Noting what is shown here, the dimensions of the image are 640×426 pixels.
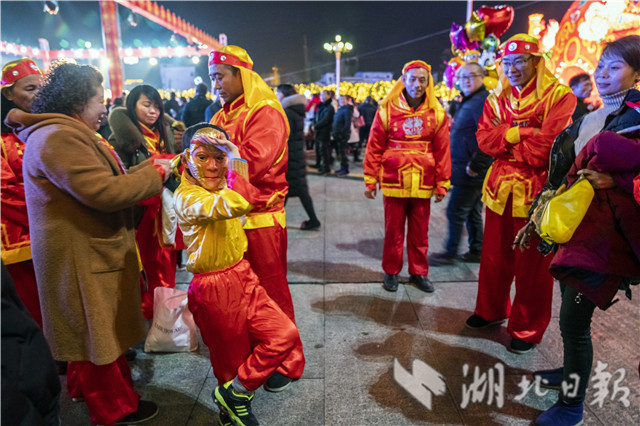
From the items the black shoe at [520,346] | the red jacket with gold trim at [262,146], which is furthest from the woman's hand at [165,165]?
the black shoe at [520,346]

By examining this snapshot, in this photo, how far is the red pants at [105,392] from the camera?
225 cm

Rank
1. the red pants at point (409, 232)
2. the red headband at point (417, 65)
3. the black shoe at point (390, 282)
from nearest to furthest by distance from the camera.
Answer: the red headband at point (417, 65) → the red pants at point (409, 232) → the black shoe at point (390, 282)

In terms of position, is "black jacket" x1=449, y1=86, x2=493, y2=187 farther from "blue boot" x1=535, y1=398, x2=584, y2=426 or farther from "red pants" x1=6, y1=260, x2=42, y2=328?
"red pants" x1=6, y1=260, x2=42, y2=328

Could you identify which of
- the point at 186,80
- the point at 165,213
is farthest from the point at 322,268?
the point at 186,80

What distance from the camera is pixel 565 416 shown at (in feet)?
7.41

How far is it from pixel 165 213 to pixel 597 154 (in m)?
2.20

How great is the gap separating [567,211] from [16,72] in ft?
10.6

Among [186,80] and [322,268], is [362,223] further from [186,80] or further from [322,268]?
[186,80]

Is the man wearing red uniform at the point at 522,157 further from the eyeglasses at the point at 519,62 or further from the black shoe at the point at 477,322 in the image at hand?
the black shoe at the point at 477,322

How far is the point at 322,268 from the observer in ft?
15.5

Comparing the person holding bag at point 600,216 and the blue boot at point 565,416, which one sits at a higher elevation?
the person holding bag at point 600,216

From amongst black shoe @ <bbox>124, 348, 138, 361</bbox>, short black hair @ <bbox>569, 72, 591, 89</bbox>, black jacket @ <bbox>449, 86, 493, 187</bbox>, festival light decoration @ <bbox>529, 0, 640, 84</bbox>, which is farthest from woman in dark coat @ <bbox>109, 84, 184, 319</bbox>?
festival light decoration @ <bbox>529, 0, 640, 84</bbox>

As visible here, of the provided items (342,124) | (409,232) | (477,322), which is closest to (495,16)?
(409,232)

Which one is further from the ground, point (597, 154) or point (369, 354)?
point (597, 154)
